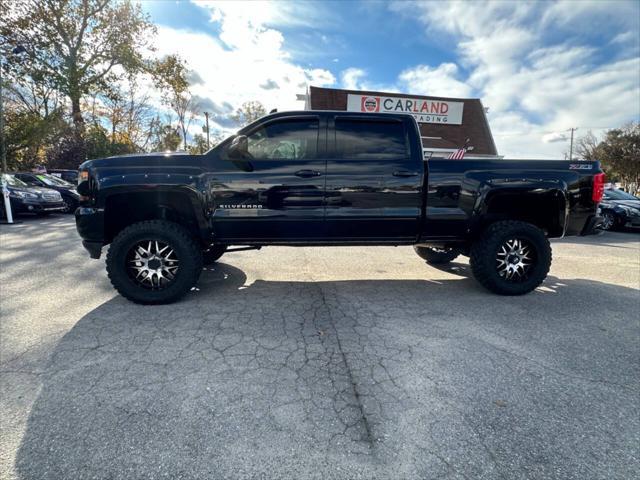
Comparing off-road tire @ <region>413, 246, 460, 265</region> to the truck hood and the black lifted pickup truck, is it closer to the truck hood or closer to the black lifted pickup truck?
the black lifted pickup truck

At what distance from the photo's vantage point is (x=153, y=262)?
3.78m

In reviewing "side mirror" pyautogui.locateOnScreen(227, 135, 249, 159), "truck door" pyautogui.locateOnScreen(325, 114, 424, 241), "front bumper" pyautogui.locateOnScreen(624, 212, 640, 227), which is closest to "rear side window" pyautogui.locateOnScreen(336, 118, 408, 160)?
"truck door" pyautogui.locateOnScreen(325, 114, 424, 241)

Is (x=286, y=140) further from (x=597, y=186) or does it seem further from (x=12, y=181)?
(x=12, y=181)

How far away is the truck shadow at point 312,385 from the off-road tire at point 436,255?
1.75 m

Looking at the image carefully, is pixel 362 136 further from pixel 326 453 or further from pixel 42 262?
pixel 42 262

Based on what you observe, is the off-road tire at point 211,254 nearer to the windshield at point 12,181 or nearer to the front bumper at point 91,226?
the front bumper at point 91,226

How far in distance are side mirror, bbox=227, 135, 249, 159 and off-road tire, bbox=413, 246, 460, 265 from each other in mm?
3508

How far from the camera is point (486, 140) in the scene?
21.0m

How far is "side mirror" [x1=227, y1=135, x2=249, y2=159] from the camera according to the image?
363cm

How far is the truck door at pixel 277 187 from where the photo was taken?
3.79m

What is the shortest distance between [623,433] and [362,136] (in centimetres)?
333

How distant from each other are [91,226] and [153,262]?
758mm

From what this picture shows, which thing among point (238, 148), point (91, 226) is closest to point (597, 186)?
point (238, 148)

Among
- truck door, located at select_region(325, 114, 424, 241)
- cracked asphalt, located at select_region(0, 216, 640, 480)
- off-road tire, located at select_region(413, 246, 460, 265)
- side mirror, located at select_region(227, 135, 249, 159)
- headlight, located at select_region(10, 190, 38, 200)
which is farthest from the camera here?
headlight, located at select_region(10, 190, 38, 200)
